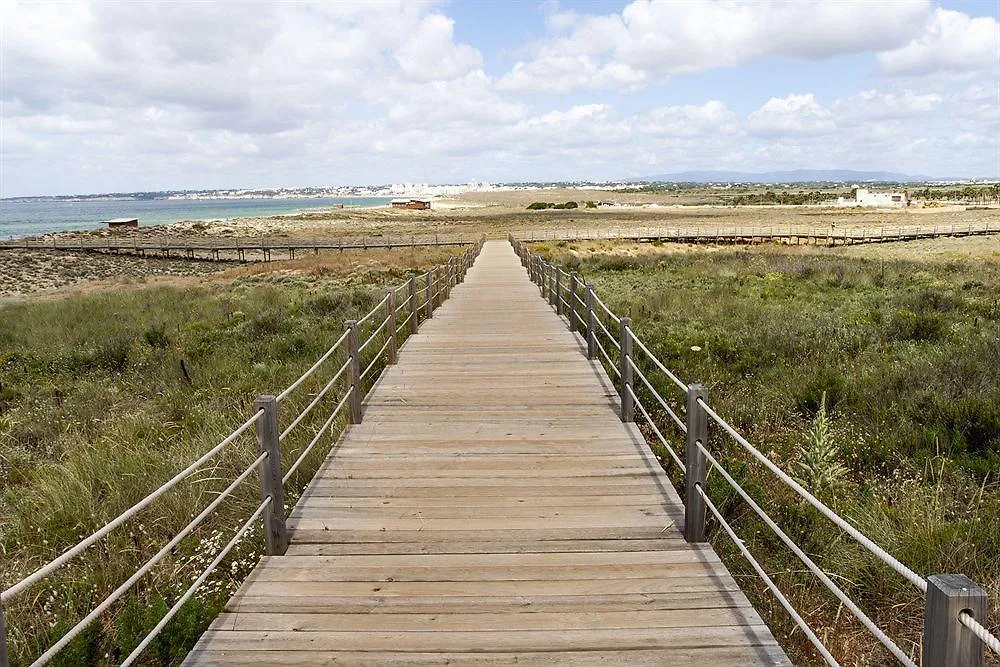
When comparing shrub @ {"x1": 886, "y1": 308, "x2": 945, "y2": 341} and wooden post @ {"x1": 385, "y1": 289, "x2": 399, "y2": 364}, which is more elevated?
wooden post @ {"x1": 385, "y1": 289, "x2": 399, "y2": 364}

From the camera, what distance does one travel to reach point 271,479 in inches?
164

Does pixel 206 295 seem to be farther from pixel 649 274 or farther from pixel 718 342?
pixel 718 342

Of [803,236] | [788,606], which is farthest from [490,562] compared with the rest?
[803,236]

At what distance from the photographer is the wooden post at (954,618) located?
185cm

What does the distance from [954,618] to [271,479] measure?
3.53 m

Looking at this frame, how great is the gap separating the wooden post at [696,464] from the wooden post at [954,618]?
2239 millimetres

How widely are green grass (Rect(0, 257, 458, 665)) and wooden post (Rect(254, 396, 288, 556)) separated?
27cm

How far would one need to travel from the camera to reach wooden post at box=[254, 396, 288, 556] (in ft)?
13.6

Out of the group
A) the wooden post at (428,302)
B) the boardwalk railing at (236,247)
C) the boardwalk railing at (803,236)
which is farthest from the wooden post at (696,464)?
the boardwalk railing at (236,247)

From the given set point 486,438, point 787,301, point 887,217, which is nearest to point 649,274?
point 787,301

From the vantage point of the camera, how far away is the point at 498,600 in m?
3.58

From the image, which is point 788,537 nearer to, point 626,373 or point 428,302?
point 626,373

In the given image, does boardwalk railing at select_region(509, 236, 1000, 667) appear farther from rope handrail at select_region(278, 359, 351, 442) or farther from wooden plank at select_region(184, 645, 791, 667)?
rope handrail at select_region(278, 359, 351, 442)

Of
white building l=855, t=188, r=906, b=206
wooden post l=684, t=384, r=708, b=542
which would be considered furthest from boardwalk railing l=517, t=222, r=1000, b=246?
white building l=855, t=188, r=906, b=206
